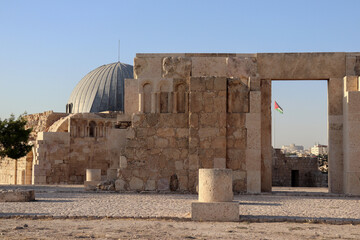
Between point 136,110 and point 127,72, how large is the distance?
25892mm

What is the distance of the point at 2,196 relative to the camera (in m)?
9.89

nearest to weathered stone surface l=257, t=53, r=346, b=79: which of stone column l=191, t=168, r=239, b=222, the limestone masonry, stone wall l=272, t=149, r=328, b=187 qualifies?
the limestone masonry

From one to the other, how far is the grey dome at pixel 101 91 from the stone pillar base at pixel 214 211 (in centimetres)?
2887

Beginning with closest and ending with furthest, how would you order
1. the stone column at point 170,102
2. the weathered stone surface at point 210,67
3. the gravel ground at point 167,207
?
the gravel ground at point 167,207
the stone column at point 170,102
the weathered stone surface at point 210,67

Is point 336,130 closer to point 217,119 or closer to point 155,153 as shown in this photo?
point 217,119

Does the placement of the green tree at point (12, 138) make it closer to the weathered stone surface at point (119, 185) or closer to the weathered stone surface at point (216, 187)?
the weathered stone surface at point (119, 185)

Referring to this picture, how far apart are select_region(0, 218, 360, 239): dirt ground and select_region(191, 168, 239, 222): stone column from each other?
0.24 m

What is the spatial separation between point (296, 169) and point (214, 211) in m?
18.2

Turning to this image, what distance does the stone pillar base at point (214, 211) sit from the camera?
23.8 ft

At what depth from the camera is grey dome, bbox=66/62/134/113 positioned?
119ft

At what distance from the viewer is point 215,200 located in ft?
24.5

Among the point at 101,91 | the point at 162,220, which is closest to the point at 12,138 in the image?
the point at 101,91

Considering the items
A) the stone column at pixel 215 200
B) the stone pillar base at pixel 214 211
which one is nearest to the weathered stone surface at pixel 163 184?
the stone column at pixel 215 200

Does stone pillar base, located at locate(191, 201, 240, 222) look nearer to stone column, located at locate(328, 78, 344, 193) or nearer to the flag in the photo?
stone column, located at locate(328, 78, 344, 193)
